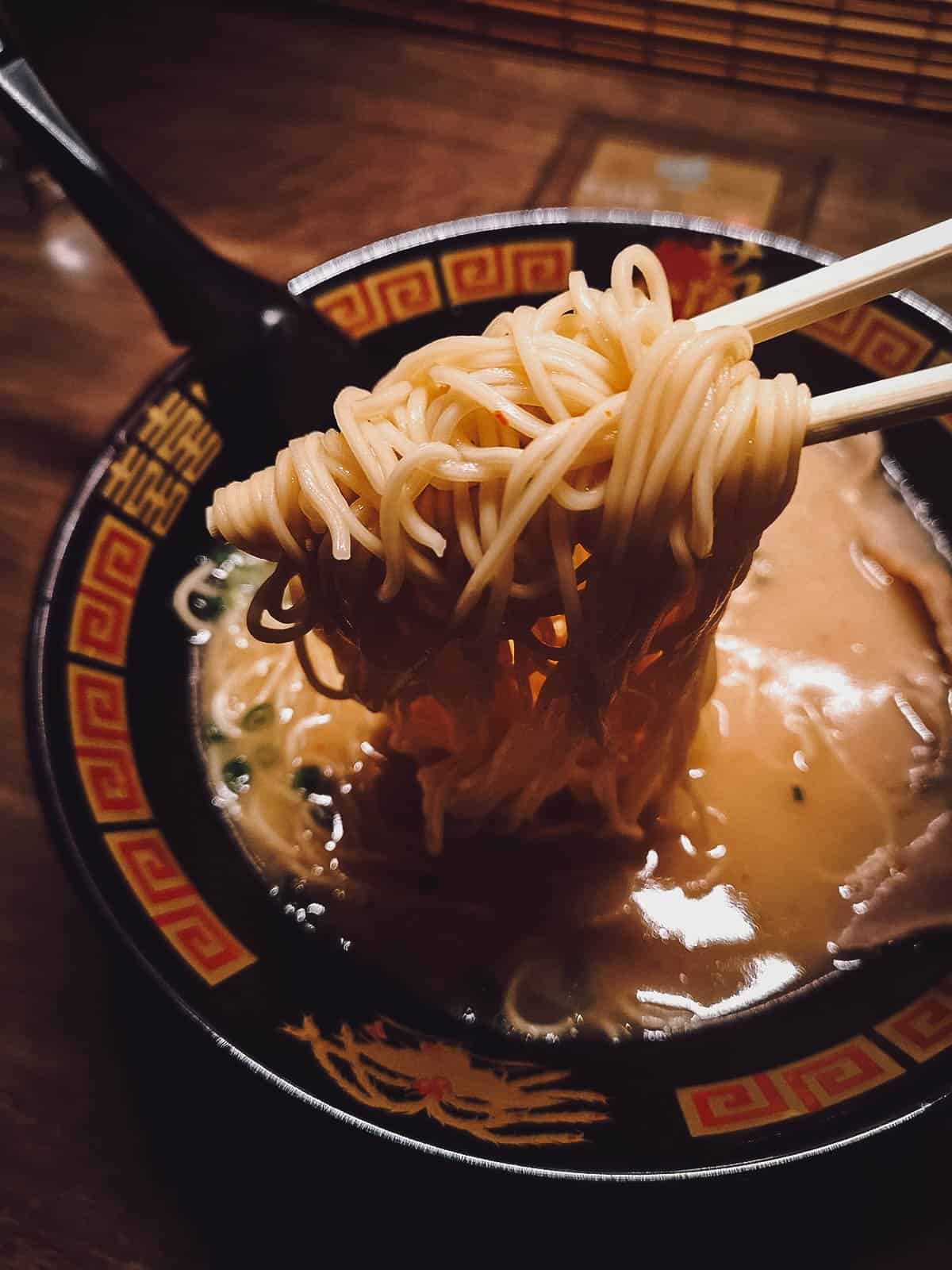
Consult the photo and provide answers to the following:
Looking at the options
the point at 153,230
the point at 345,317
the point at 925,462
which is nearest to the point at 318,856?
the point at 345,317

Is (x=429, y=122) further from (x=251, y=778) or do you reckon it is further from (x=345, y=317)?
(x=251, y=778)

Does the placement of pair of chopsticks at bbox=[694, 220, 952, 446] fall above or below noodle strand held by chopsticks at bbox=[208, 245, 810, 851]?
above

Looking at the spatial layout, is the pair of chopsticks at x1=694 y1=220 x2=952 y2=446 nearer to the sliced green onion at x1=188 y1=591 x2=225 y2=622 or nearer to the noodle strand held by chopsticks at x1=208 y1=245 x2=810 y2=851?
the noodle strand held by chopsticks at x1=208 y1=245 x2=810 y2=851

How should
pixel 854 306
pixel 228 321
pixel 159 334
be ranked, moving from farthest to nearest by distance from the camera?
pixel 159 334 → pixel 228 321 → pixel 854 306

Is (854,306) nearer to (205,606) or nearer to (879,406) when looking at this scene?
(879,406)

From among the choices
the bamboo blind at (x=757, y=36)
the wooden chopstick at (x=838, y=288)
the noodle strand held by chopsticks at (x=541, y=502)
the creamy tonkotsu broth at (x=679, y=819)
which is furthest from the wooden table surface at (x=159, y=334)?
the wooden chopstick at (x=838, y=288)

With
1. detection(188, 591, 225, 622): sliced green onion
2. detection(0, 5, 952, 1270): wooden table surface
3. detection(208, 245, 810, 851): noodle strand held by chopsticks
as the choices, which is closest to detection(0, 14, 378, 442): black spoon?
detection(188, 591, 225, 622): sliced green onion

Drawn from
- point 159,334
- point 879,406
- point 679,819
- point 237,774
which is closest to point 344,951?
point 237,774
